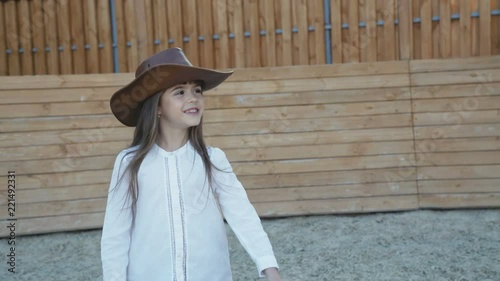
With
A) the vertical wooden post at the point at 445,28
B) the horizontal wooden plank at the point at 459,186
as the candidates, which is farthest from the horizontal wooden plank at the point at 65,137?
the vertical wooden post at the point at 445,28

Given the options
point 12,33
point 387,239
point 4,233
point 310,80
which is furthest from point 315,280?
point 12,33

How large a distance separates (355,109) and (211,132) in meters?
1.36

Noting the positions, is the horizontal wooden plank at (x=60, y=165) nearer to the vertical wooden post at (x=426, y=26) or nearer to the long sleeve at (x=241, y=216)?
the vertical wooden post at (x=426, y=26)

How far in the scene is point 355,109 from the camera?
231 inches

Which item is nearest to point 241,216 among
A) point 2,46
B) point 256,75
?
point 256,75

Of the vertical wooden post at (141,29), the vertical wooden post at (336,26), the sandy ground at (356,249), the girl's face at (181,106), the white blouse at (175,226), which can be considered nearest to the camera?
the white blouse at (175,226)

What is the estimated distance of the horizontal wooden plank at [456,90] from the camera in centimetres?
572

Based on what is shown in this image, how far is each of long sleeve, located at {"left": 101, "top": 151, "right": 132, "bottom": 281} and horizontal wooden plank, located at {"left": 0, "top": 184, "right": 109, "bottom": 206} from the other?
336 cm

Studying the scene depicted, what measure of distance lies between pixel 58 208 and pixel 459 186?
3.63 meters

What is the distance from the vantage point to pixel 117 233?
2416 millimetres

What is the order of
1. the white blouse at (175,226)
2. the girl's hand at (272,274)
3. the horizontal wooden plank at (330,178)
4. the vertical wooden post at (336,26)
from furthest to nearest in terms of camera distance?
the vertical wooden post at (336,26) < the horizontal wooden plank at (330,178) < the white blouse at (175,226) < the girl's hand at (272,274)

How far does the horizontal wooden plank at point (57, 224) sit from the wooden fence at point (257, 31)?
1480mm

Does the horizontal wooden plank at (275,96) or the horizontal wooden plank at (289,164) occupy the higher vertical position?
the horizontal wooden plank at (275,96)

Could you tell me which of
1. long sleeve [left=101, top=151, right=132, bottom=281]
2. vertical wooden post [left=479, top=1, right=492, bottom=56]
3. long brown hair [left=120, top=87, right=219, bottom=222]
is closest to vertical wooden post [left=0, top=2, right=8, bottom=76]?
long brown hair [left=120, top=87, right=219, bottom=222]
